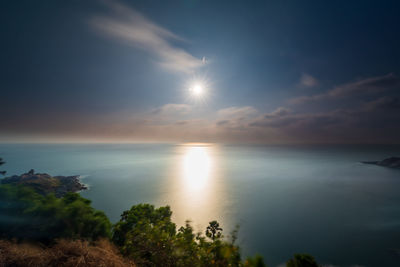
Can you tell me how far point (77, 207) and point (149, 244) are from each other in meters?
13.3

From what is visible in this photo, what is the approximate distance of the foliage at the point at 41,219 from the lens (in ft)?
39.0

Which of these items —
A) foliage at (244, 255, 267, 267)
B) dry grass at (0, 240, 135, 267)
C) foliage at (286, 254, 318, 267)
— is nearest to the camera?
dry grass at (0, 240, 135, 267)

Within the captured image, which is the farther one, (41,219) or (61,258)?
(41,219)

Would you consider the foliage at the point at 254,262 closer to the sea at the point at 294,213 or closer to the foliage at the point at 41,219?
the sea at the point at 294,213

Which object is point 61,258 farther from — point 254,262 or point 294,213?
point 294,213

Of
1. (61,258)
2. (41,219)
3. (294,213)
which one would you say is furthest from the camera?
(294,213)

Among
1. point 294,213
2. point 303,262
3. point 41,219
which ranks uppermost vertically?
point 303,262

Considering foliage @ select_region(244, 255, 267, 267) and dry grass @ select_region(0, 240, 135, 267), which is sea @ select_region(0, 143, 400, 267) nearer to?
foliage @ select_region(244, 255, 267, 267)

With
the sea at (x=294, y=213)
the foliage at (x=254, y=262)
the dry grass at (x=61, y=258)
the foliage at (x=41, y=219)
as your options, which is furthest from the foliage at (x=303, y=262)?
the foliage at (x=41, y=219)

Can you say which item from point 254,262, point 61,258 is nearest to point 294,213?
point 254,262

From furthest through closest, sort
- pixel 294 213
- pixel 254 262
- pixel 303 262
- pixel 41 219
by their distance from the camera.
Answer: pixel 294 213, pixel 41 219, pixel 303 262, pixel 254 262

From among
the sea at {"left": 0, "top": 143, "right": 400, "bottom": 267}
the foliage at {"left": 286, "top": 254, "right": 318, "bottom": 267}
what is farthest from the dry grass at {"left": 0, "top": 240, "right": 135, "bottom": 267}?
the sea at {"left": 0, "top": 143, "right": 400, "bottom": 267}

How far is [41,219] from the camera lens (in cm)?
1295

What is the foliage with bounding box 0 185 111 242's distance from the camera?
11898 millimetres
